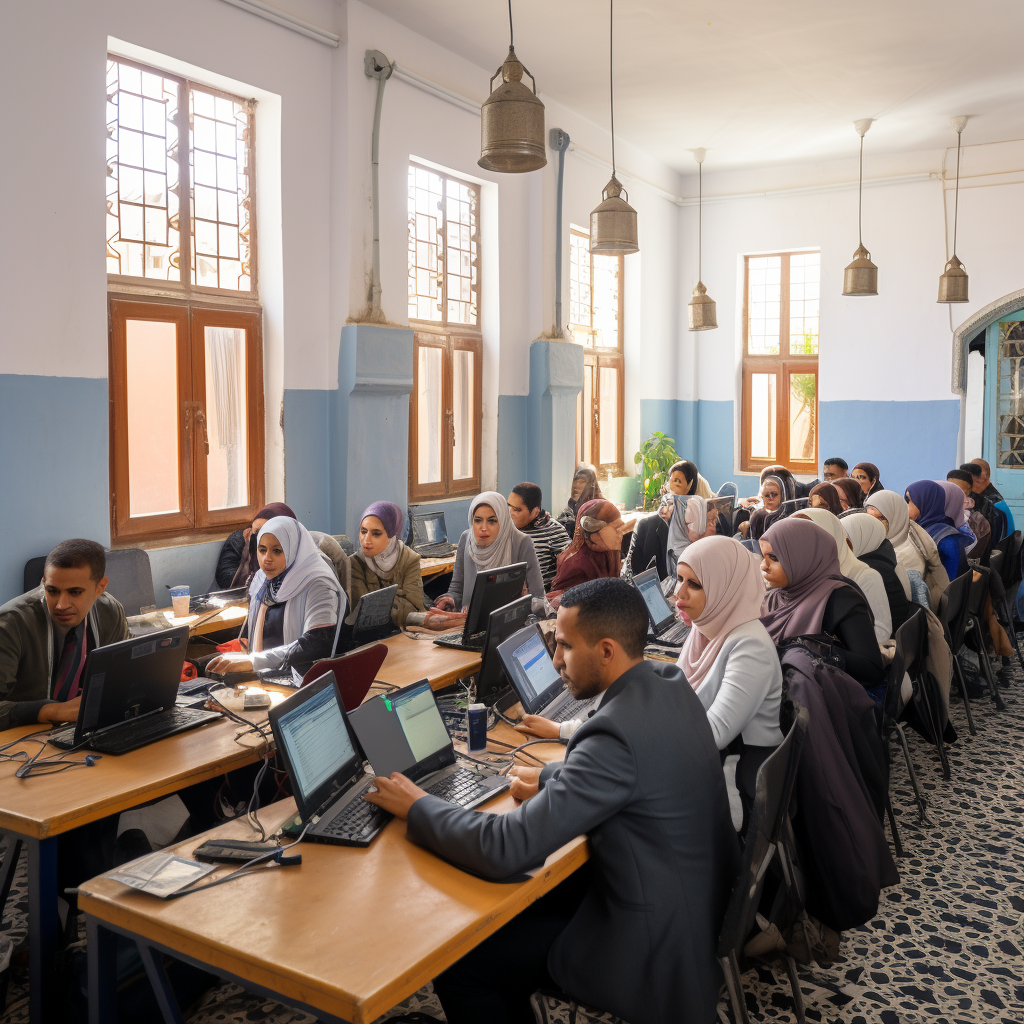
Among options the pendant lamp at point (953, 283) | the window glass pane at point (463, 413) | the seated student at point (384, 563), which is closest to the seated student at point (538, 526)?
the seated student at point (384, 563)

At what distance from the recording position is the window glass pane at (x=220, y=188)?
5508mm

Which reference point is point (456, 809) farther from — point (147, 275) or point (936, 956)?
point (147, 275)

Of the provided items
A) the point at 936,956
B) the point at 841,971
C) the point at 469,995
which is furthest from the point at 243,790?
the point at 936,956

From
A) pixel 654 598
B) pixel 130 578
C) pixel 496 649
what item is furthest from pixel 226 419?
pixel 496 649

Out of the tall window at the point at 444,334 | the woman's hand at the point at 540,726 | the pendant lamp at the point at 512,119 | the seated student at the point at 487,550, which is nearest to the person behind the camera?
the woman's hand at the point at 540,726

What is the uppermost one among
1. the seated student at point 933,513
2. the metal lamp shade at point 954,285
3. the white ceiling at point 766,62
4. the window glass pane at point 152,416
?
the white ceiling at point 766,62

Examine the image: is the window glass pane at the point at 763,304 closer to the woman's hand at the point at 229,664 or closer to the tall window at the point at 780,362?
the tall window at the point at 780,362

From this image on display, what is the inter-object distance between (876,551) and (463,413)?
12.9ft

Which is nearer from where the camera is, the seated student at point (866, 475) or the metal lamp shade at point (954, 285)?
the seated student at point (866, 475)

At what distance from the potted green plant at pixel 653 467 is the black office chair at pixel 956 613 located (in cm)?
451

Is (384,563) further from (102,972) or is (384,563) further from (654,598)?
(102,972)

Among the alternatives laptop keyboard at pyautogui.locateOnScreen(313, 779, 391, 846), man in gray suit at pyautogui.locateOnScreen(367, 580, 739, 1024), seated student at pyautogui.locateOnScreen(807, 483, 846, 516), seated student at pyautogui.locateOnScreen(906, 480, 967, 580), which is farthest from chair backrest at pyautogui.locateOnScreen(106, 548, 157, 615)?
seated student at pyautogui.locateOnScreen(906, 480, 967, 580)

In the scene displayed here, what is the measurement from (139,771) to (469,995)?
110 cm

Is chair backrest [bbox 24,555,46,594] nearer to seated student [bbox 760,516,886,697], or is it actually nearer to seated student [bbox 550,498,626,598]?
seated student [bbox 550,498,626,598]
